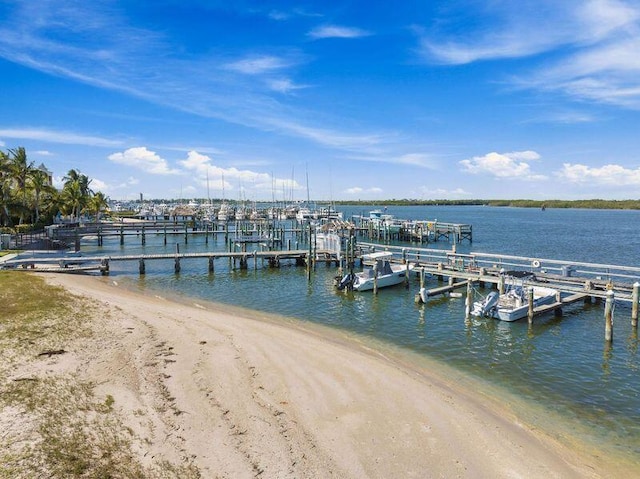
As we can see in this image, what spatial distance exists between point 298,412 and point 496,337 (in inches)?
527

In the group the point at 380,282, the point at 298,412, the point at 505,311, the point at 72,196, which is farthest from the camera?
the point at 72,196

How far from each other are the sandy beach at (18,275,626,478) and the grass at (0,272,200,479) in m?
0.39

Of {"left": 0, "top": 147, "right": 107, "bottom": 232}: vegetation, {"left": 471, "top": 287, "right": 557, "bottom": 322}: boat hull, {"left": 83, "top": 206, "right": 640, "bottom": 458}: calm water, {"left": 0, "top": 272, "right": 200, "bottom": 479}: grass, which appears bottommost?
{"left": 83, "top": 206, "right": 640, "bottom": 458}: calm water

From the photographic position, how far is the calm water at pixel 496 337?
13.7 metres

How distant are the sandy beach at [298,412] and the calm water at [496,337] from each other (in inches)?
86.5

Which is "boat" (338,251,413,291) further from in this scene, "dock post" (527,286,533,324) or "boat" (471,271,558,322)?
"dock post" (527,286,533,324)

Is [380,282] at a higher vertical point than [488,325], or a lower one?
higher

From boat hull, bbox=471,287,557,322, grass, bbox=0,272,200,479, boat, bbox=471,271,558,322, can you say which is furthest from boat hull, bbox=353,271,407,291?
grass, bbox=0,272,200,479

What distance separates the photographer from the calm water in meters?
13.7

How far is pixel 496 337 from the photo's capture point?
2139 cm

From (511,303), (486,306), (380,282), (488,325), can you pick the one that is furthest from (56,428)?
(380,282)

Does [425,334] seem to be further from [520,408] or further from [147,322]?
[147,322]

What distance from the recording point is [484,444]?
10750 mm

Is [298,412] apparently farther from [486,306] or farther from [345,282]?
[345,282]
